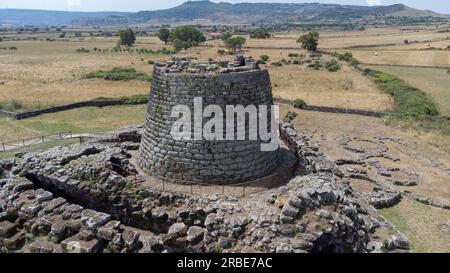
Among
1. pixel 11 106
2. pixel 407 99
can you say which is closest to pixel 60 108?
pixel 11 106

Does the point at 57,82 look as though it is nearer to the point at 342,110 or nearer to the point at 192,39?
the point at 342,110

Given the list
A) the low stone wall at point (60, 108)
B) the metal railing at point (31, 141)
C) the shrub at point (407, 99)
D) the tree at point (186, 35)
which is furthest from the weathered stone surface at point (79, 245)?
the tree at point (186, 35)

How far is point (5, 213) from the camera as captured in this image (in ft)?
42.7

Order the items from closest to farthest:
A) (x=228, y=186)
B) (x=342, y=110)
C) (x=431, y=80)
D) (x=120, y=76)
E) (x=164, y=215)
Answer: (x=164, y=215) < (x=228, y=186) < (x=342, y=110) < (x=431, y=80) < (x=120, y=76)

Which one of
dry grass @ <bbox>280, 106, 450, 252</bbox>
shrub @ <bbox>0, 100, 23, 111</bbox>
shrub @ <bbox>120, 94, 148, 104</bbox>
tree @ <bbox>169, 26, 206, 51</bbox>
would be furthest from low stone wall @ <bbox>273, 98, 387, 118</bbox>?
tree @ <bbox>169, 26, 206, 51</bbox>

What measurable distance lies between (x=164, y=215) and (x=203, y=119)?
3653 millimetres

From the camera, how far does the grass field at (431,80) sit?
4109 centimetres

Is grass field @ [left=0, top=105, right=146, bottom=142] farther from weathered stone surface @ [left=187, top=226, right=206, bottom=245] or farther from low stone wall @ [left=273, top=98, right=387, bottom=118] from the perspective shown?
weathered stone surface @ [left=187, top=226, right=206, bottom=245]

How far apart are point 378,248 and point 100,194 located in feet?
32.2

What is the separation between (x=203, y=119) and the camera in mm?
14117

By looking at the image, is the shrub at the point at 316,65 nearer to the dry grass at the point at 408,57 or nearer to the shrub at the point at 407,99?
the dry grass at the point at 408,57

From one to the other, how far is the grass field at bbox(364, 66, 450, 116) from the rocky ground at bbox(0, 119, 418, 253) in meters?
28.3

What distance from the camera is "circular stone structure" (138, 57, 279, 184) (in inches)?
554
